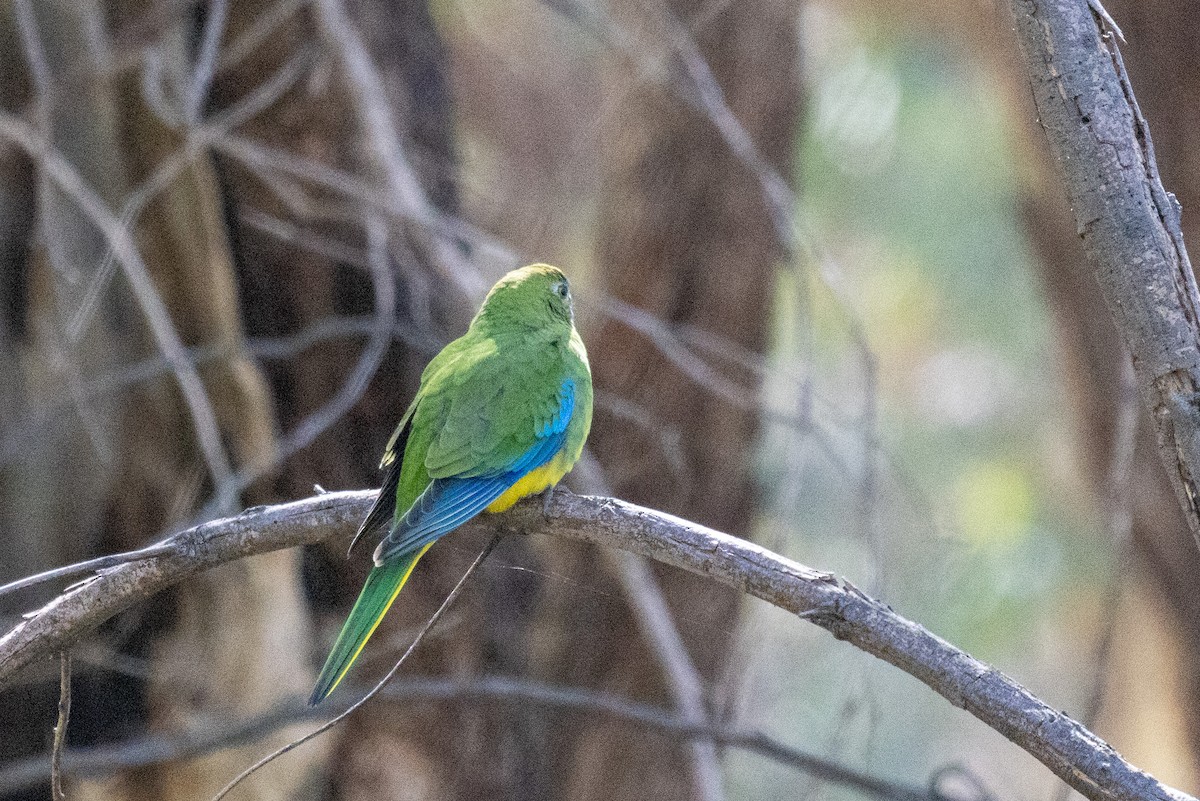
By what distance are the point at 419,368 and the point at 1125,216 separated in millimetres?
3535

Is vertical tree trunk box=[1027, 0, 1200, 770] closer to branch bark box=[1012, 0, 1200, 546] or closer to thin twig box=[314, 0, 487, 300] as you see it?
thin twig box=[314, 0, 487, 300]

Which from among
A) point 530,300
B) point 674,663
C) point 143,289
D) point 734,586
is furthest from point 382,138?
point 734,586

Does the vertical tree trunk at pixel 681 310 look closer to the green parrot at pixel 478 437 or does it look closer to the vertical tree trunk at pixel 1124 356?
the vertical tree trunk at pixel 1124 356

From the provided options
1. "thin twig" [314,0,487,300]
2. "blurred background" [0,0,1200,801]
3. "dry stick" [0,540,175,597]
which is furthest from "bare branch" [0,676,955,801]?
"dry stick" [0,540,175,597]

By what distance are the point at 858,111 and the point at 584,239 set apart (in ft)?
10.0

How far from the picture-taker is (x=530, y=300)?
3.65 m

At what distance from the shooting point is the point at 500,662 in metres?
5.62

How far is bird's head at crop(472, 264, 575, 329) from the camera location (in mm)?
3605

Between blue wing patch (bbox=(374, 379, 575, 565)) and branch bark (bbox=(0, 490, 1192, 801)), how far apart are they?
21cm

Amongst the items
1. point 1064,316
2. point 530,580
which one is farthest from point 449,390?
point 1064,316

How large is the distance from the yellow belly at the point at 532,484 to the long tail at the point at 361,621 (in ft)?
0.82

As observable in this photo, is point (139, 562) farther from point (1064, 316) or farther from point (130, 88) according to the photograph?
point (1064, 316)

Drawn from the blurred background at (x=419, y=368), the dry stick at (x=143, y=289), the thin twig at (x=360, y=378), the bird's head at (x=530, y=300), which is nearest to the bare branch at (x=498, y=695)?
the blurred background at (x=419, y=368)

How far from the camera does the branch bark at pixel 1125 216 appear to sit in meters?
2.05
